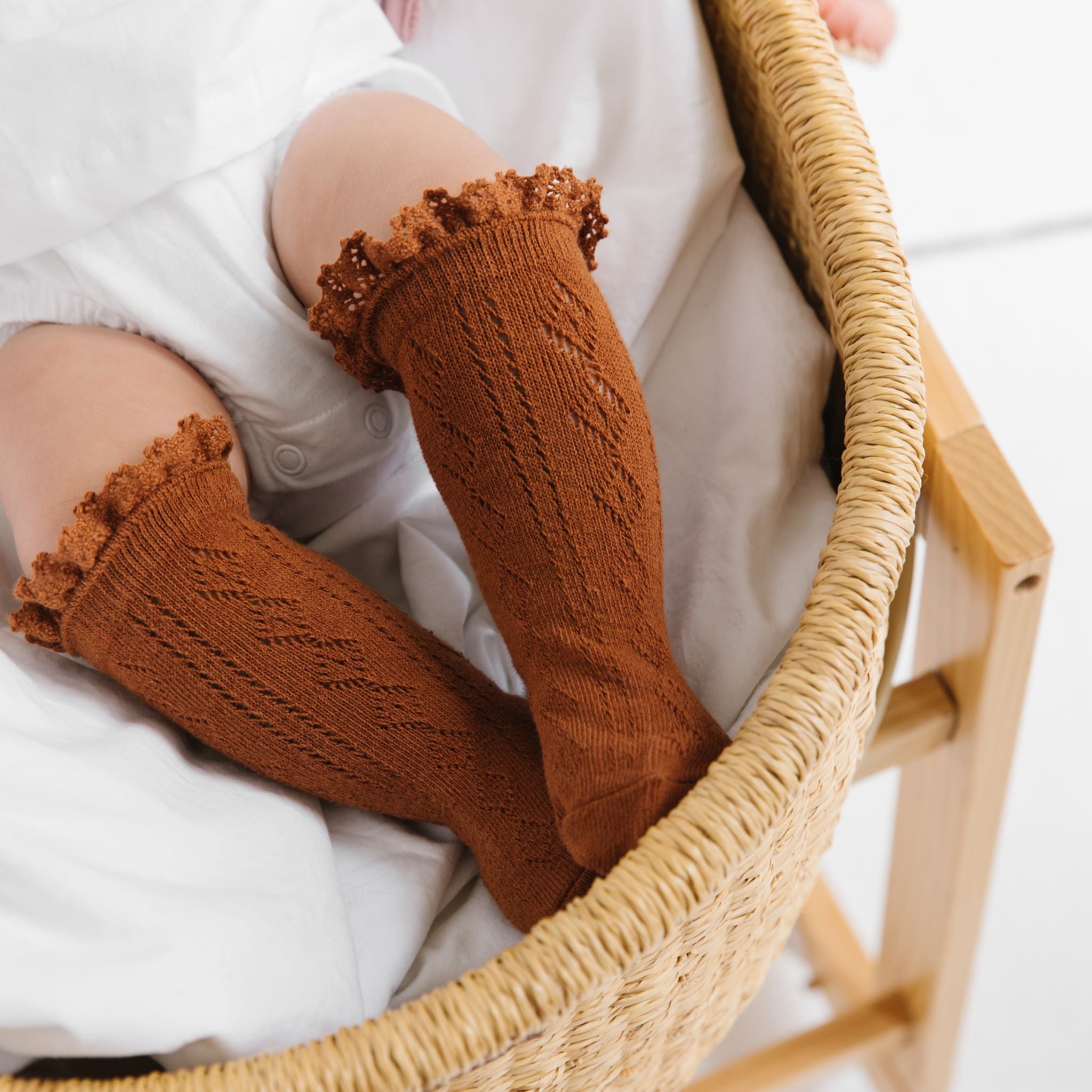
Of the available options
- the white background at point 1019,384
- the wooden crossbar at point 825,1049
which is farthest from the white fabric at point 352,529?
the white background at point 1019,384

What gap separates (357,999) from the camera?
51 cm

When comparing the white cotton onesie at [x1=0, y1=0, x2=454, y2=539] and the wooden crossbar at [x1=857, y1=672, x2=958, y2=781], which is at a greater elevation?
the white cotton onesie at [x1=0, y1=0, x2=454, y2=539]

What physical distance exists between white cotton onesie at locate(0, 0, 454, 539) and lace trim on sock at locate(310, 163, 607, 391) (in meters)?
0.07

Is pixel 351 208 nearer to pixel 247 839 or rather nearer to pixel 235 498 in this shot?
pixel 235 498

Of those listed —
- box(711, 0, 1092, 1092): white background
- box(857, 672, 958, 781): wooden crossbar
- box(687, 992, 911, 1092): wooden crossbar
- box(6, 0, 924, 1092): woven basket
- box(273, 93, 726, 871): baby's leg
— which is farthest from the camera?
box(711, 0, 1092, 1092): white background

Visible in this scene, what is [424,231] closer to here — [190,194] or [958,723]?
[190,194]

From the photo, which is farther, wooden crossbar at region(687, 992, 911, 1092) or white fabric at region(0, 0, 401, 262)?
wooden crossbar at region(687, 992, 911, 1092)

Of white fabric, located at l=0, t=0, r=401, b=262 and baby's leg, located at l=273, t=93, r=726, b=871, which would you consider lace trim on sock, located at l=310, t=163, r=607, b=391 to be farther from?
white fabric, located at l=0, t=0, r=401, b=262

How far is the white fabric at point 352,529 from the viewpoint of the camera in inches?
18.3

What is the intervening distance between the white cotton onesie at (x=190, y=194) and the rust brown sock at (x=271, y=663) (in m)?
0.09

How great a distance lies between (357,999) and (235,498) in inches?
9.6

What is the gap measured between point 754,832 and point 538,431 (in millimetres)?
208

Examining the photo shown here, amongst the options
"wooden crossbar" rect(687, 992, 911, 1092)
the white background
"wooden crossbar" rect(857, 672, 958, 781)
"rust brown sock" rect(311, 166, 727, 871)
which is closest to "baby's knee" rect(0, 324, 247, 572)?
"rust brown sock" rect(311, 166, 727, 871)

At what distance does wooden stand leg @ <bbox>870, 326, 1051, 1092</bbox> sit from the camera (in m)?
0.57
